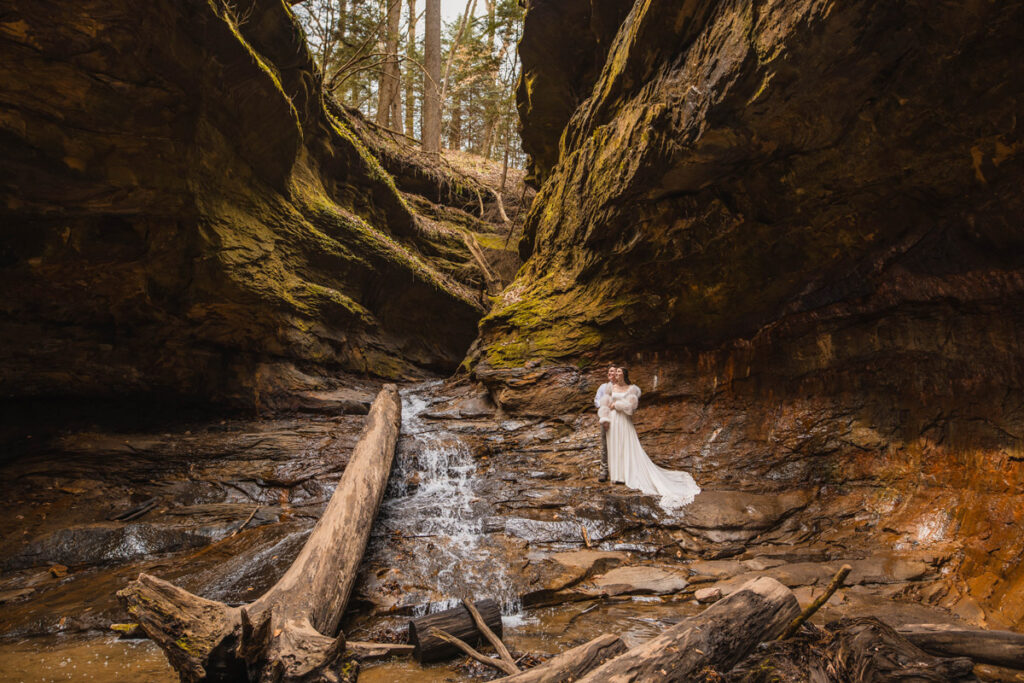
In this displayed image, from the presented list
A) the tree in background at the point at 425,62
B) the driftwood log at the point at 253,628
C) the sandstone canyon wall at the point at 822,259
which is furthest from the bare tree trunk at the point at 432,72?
the driftwood log at the point at 253,628

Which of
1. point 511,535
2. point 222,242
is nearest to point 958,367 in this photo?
point 511,535

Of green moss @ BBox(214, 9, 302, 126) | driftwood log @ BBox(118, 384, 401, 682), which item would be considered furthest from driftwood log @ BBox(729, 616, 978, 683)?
green moss @ BBox(214, 9, 302, 126)

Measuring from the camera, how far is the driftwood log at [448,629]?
3363 millimetres

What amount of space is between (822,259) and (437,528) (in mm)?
6168

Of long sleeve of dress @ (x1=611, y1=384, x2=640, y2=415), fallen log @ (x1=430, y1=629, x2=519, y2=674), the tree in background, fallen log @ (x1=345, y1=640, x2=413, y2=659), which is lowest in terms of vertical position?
fallen log @ (x1=345, y1=640, x2=413, y2=659)

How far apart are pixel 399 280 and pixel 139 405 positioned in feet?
20.4

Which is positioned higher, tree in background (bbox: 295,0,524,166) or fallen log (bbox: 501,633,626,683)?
tree in background (bbox: 295,0,524,166)

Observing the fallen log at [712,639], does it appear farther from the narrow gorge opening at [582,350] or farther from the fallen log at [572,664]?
the fallen log at [572,664]

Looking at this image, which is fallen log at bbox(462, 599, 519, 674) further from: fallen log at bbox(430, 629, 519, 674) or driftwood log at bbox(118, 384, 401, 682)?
driftwood log at bbox(118, 384, 401, 682)

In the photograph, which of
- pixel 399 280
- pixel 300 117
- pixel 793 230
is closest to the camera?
pixel 793 230

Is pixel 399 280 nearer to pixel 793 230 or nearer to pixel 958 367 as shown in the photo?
pixel 793 230

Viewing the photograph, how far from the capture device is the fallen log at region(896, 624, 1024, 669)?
9.32 feet

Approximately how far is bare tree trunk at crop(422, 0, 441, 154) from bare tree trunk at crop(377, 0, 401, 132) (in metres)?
1.16

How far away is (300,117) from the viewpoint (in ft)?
32.2
